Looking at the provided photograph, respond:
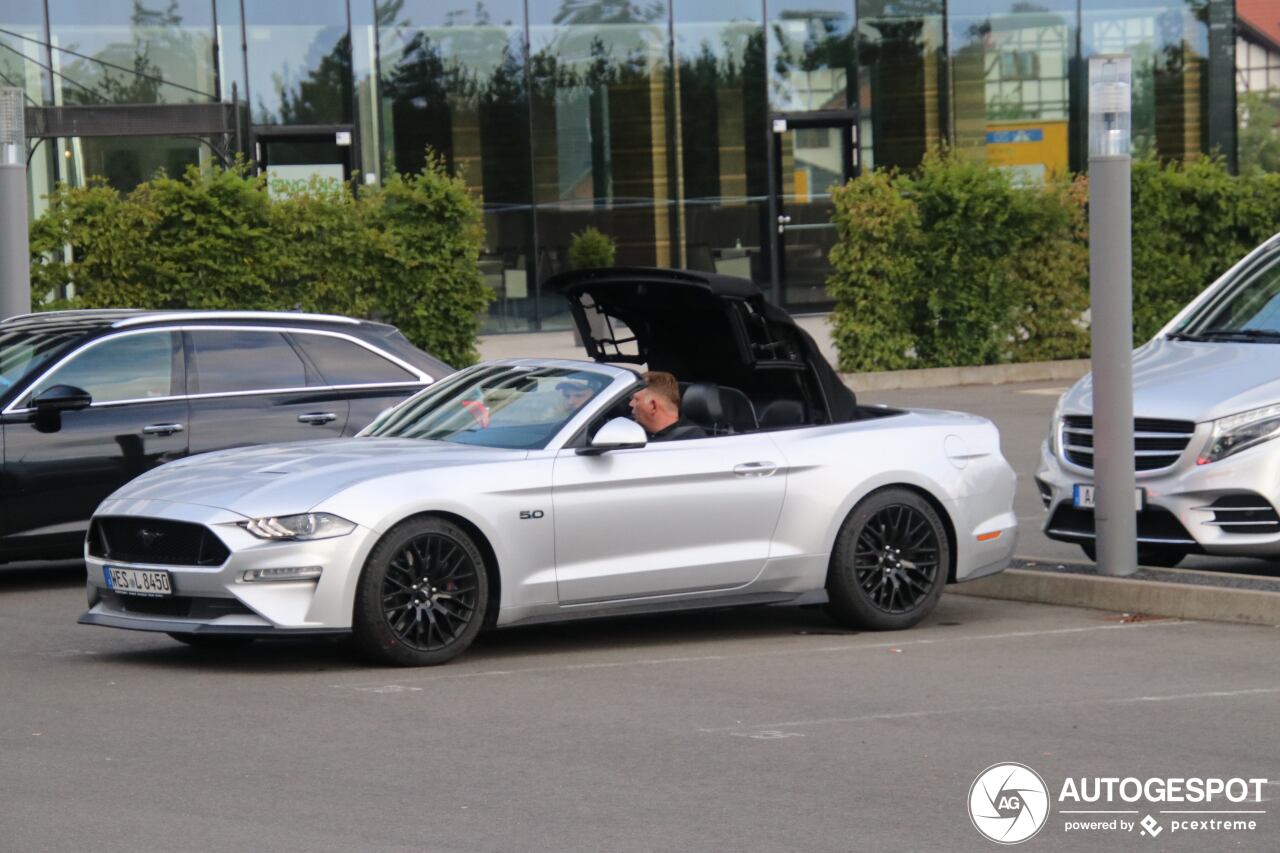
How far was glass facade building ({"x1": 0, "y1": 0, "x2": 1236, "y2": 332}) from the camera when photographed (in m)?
29.9

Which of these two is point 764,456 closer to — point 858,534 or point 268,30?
point 858,534

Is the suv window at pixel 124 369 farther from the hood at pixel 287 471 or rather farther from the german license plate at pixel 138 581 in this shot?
the german license plate at pixel 138 581

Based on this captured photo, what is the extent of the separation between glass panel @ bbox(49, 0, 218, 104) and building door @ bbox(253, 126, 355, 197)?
1.04 metres

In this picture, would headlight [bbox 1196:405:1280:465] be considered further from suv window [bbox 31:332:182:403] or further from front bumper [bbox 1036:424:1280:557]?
suv window [bbox 31:332:182:403]

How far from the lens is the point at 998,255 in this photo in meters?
24.0

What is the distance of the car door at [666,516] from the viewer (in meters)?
9.28

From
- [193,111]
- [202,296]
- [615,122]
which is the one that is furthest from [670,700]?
[615,122]

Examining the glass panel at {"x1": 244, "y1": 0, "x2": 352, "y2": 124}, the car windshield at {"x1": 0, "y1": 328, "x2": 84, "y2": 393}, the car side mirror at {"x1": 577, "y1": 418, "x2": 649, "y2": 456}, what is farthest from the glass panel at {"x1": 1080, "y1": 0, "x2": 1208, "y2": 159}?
the car side mirror at {"x1": 577, "y1": 418, "x2": 649, "y2": 456}

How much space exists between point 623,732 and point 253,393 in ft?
18.3

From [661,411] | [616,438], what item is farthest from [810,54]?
[616,438]

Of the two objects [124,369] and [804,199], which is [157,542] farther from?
[804,199]

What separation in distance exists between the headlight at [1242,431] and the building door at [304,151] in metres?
21.4

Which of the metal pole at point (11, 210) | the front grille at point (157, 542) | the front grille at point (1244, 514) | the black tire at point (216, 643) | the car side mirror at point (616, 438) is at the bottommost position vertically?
the black tire at point (216, 643)

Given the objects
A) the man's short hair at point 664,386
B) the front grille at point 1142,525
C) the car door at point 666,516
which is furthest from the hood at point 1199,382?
the man's short hair at point 664,386
